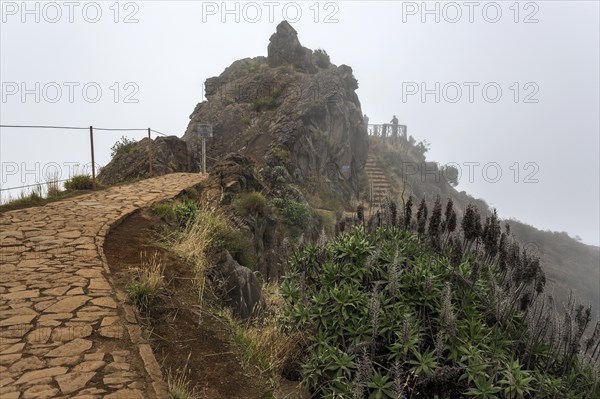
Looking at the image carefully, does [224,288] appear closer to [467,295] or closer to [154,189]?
[467,295]

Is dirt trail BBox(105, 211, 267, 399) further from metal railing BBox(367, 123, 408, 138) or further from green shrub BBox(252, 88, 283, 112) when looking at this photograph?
metal railing BBox(367, 123, 408, 138)

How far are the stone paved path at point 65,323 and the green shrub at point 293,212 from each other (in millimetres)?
9338

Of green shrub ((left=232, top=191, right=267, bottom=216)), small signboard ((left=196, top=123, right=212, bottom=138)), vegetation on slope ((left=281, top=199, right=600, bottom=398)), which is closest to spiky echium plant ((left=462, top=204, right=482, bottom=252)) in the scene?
vegetation on slope ((left=281, top=199, right=600, bottom=398))

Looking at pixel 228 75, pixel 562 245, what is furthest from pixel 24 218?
pixel 562 245

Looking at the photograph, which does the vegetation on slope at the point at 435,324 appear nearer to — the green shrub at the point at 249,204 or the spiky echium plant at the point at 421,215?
the spiky echium plant at the point at 421,215

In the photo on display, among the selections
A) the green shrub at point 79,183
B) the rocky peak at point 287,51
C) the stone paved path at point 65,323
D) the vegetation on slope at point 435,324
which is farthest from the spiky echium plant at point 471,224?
the rocky peak at point 287,51

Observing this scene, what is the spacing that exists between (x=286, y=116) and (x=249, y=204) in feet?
41.4

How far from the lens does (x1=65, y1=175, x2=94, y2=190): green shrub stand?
30.0ft

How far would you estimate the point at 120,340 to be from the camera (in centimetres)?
311

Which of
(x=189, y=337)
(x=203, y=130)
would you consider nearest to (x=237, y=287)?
(x=189, y=337)

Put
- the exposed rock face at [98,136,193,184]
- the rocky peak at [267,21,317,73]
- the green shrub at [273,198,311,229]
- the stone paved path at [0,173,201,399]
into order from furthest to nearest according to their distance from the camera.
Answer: the rocky peak at [267,21,317,73]
the green shrub at [273,198,311,229]
the exposed rock face at [98,136,193,184]
the stone paved path at [0,173,201,399]

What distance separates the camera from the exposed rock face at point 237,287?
493 centimetres

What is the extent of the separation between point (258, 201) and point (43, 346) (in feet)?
22.7

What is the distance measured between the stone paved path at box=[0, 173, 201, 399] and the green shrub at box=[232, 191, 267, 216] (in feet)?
11.7
